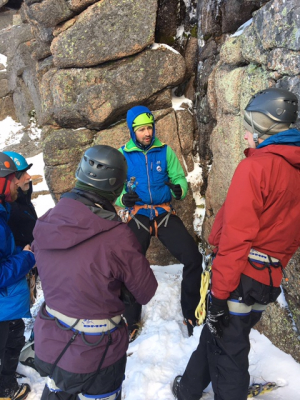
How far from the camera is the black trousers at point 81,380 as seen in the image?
7.75 feet

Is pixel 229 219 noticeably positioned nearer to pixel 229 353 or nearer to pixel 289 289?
pixel 229 353

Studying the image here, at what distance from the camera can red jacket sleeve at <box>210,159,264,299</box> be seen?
231cm

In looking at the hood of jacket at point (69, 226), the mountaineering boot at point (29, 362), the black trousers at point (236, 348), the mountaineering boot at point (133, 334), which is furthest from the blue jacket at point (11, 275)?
the black trousers at point (236, 348)

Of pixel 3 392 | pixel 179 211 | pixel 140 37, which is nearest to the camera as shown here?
pixel 3 392

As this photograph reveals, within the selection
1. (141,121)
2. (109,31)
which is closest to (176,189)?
(141,121)

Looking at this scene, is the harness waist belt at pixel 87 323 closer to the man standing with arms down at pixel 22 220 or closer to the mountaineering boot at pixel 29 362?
the man standing with arms down at pixel 22 220

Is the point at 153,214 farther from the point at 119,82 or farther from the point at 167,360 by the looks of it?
the point at 119,82

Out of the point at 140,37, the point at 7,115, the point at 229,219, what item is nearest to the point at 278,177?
the point at 229,219

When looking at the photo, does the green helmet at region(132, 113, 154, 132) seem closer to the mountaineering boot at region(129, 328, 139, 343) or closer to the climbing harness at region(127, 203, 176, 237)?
the climbing harness at region(127, 203, 176, 237)

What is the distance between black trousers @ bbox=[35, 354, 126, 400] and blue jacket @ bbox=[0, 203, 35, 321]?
945mm

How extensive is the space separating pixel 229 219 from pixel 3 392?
3602mm

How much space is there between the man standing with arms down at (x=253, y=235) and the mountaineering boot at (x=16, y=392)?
8.42ft

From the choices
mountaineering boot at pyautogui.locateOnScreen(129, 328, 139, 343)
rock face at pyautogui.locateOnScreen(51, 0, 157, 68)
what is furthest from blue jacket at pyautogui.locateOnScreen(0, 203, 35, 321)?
rock face at pyautogui.locateOnScreen(51, 0, 157, 68)

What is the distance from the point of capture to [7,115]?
59.9 feet
